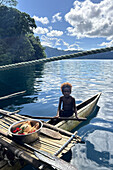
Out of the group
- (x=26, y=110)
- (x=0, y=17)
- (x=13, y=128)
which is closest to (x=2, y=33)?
(x=0, y=17)

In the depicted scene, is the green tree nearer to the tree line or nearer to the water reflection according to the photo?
the tree line

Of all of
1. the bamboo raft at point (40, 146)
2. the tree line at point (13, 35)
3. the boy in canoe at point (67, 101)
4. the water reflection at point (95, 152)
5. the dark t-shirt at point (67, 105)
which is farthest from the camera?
the tree line at point (13, 35)

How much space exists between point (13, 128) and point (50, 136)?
3.83ft

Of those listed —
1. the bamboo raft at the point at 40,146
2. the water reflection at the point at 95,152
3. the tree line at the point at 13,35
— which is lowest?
the water reflection at the point at 95,152

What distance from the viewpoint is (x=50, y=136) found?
3.85 meters

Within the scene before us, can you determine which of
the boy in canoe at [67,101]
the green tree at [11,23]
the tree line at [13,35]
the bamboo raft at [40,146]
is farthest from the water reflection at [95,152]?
the green tree at [11,23]

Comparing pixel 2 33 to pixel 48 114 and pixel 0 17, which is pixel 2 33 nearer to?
pixel 0 17

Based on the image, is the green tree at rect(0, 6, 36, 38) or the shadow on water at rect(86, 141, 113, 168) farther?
the green tree at rect(0, 6, 36, 38)

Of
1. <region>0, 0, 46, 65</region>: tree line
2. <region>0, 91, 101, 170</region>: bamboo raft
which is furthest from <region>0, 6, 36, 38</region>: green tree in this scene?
<region>0, 91, 101, 170</region>: bamboo raft

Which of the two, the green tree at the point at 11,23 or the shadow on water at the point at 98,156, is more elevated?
the green tree at the point at 11,23

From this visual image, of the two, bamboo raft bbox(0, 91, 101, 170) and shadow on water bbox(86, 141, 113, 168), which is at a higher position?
bamboo raft bbox(0, 91, 101, 170)

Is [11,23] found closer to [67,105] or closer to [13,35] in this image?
[13,35]

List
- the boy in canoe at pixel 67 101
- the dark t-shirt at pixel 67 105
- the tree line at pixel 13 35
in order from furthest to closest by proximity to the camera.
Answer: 1. the tree line at pixel 13 35
2. the dark t-shirt at pixel 67 105
3. the boy in canoe at pixel 67 101

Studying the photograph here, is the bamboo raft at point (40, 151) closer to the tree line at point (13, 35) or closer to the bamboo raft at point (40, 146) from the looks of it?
the bamboo raft at point (40, 146)
